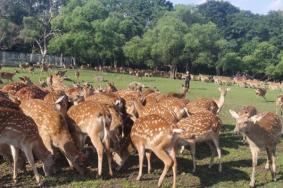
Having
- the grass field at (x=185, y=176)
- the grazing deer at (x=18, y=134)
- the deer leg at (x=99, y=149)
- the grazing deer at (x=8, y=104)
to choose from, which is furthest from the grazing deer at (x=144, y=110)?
the grazing deer at (x=18, y=134)

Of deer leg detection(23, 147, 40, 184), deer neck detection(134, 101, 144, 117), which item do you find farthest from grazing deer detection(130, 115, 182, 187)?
deer neck detection(134, 101, 144, 117)

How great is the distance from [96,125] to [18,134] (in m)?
1.67

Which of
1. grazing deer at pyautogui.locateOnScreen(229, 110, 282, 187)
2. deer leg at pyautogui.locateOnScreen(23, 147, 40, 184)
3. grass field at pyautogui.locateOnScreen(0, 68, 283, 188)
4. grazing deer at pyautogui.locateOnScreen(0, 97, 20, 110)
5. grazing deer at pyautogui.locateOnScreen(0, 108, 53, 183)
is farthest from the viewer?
grazing deer at pyautogui.locateOnScreen(0, 97, 20, 110)

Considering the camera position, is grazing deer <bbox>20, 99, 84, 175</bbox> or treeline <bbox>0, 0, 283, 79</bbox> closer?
grazing deer <bbox>20, 99, 84, 175</bbox>

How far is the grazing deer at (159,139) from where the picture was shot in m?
8.89

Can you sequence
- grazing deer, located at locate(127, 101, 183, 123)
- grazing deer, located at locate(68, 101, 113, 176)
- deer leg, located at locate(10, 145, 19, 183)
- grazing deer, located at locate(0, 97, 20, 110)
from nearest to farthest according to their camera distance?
deer leg, located at locate(10, 145, 19, 183) → grazing deer, located at locate(68, 101, 113, 176) → grazing deer, located at locate(0, 97, 20, 110) → grazing deer, located at locate(127, 101, 183, 123)

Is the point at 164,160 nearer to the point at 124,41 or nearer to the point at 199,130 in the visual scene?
the point at 199,130

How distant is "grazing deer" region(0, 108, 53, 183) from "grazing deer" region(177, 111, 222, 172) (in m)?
3.05

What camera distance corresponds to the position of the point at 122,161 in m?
10.0

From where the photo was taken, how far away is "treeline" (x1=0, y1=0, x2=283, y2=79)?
65562 mm

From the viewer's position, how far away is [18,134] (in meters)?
8.40

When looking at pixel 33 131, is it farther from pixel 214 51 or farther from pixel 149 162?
pixel 214 51

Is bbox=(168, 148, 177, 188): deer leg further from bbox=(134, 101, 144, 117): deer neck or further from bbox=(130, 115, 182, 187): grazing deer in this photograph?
bbox=(134, 101, 144, 117): deer neck

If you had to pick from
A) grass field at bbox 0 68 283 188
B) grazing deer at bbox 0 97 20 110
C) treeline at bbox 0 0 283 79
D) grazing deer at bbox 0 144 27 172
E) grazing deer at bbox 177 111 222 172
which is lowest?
grass field at bbox 0 68 283 188
